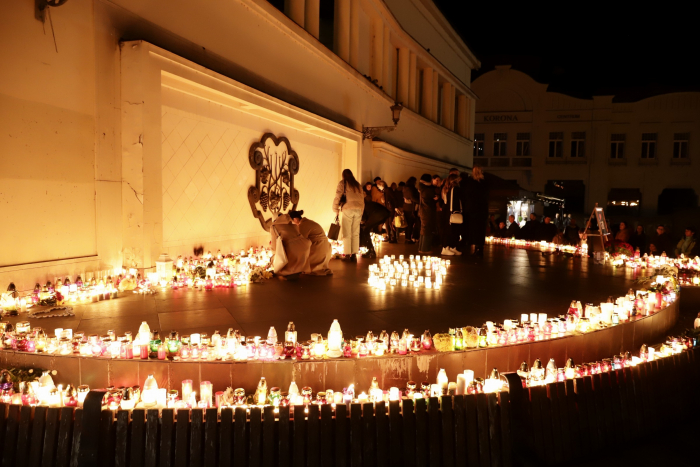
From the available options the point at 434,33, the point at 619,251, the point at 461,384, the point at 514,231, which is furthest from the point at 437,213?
the point at 434,33

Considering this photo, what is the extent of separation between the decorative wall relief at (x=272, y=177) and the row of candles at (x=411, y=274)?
114 inches

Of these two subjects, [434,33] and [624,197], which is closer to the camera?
[434,33]

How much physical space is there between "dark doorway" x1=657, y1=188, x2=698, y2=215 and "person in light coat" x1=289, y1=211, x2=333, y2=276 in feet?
105

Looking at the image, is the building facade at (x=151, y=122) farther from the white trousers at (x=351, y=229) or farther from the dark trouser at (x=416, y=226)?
the dark trouser at (x=416, y=226)

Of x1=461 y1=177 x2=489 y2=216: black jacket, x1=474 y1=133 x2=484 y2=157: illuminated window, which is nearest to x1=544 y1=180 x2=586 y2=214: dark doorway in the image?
x1=474 y1=133 x2=484 y2=157: illuminated window

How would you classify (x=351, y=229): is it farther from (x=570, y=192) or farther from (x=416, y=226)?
(x=570, y=192)

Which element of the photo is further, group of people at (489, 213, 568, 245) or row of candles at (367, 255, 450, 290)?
group of people at (489, 213, 568, 245)

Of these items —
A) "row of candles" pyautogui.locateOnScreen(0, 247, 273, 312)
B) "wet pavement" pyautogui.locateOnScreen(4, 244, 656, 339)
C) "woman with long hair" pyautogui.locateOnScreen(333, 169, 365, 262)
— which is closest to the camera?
"wet pavement" pyautogui.locateOnScreen(4, 244, 656, 339)

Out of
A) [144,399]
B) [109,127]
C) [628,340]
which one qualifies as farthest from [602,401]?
[109,127]

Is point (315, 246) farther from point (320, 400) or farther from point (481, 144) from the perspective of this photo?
point (481, 144)

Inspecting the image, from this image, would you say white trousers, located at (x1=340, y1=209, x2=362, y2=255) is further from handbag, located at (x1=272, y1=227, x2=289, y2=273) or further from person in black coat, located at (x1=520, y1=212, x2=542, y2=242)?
person in black coat, located at (x1=520, y1=212, x2=542, y2=242)

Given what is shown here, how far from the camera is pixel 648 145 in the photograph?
110 ft

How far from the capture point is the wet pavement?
17.0 feet

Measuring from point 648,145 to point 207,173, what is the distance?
32.8 metres
